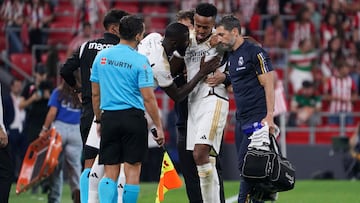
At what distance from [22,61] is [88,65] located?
1450cm

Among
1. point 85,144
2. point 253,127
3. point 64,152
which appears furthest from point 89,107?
point 64,152

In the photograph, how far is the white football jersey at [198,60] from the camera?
13.2 metres

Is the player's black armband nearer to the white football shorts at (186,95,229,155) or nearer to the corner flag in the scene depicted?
the white football shorts at (186,95,229,155)

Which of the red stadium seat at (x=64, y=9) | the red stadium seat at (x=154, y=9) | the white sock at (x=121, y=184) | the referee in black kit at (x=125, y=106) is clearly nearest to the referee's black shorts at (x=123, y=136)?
the referee in black kit at (x=125, y=106)

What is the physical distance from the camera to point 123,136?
12.2 meters

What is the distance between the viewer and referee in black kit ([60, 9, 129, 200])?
13.4 metres

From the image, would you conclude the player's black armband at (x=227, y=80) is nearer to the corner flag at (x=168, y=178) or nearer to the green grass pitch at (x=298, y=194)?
the corner flag at (x=168, y=178)

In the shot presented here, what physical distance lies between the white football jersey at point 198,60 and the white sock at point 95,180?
1396 millimetres

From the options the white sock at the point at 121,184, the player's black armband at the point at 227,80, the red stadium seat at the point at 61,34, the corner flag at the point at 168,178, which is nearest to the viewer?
the white sock at the point at 121,184

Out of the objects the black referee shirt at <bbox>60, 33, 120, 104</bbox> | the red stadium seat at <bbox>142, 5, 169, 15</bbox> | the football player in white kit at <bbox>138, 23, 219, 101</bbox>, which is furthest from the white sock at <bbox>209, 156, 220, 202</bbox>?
the red stadium seat at <bbox>142, 5, 169, 15</bbox>

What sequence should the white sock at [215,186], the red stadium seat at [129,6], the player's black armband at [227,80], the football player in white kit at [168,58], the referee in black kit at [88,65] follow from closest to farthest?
the football player in white kit at [168,58] < the white sock at [215,186] < the player's black armband at [227,80] < the referee in black kit at [88,65] < the red stadium seat at [129,6]

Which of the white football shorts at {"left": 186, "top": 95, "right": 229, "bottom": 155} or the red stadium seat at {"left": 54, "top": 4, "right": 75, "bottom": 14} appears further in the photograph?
the red stadium seat at {"left": 54, "top": 4, "right": 75, "bottom": 14}

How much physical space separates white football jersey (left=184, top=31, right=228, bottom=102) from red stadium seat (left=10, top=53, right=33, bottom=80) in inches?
588

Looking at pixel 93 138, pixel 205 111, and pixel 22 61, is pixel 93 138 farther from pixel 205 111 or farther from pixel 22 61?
pixel 22 61
